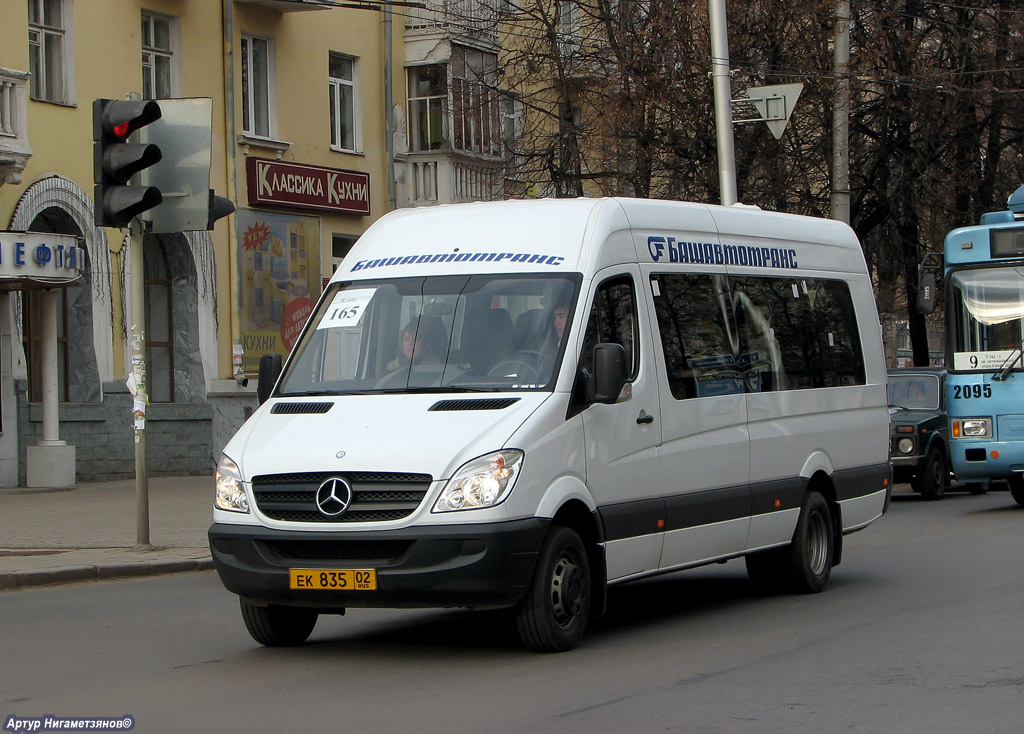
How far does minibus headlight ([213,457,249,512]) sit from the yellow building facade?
510 inches

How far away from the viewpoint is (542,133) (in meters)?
28.5

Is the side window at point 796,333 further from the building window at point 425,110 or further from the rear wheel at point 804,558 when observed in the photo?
the building window at point 425,110

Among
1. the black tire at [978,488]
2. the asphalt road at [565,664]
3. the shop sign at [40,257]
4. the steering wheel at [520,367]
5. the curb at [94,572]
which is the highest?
the shop sign at [40,257]

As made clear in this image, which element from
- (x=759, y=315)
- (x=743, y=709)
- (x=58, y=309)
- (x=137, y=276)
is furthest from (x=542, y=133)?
(x=743, y=709)

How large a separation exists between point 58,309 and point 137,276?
10015 mm

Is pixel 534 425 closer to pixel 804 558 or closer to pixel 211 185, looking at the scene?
pixel 804 558

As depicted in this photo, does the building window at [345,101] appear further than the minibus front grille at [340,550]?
Yes

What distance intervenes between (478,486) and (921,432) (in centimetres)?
1539

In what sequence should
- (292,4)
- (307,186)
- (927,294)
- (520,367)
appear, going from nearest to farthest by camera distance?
(520,367) → (927,294) → (292,4) → (307,186)

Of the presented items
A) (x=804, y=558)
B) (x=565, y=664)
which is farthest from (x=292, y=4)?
(x=565, y=664)

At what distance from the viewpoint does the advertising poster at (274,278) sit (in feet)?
87.3

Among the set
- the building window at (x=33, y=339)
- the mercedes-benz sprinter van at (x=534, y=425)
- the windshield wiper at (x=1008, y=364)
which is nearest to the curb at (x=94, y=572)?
the mercedes-benz sprinter van at (x=534, y=425)

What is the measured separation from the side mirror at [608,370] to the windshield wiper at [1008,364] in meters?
11.0

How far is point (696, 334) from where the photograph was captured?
1006 centimetres
